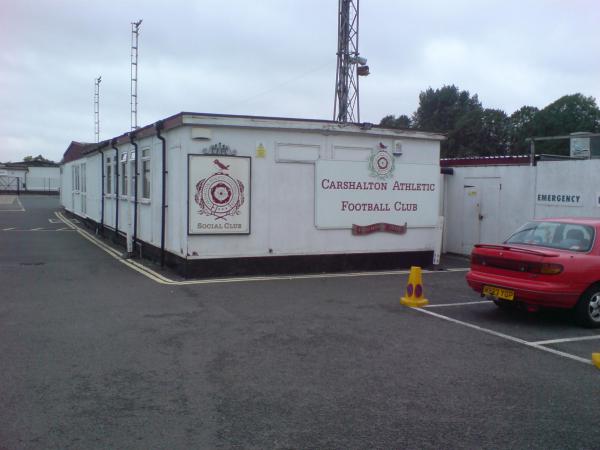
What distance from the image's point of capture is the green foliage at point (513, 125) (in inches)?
2226

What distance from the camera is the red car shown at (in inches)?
313

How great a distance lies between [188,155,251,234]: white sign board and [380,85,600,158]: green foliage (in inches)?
1676

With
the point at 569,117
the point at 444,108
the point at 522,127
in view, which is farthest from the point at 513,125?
the point at 444,108

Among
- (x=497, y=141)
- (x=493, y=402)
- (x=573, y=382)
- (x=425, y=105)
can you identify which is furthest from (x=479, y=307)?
(x=425, y=105)

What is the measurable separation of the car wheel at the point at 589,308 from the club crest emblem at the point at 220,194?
6778mm

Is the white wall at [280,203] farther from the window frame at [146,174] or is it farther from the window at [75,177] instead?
the window at [75,177]

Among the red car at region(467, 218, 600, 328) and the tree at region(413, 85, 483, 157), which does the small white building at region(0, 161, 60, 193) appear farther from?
the red car at region(467, 218, 600, 328)

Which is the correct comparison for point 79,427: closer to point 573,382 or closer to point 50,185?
point 573,382

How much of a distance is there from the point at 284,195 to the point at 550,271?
620 cm

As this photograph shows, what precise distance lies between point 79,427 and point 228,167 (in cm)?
801

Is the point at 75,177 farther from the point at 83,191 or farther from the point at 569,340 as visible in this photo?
the point at 569,340

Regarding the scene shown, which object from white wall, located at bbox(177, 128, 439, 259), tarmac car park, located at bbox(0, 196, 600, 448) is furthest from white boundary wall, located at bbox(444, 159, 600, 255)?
tarmac car park, located at bbox(0, 196, 600, 448)

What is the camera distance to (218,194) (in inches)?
472

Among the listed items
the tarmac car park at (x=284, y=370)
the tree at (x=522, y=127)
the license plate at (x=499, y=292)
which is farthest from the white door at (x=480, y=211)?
the tree at (x=522, y=127)
